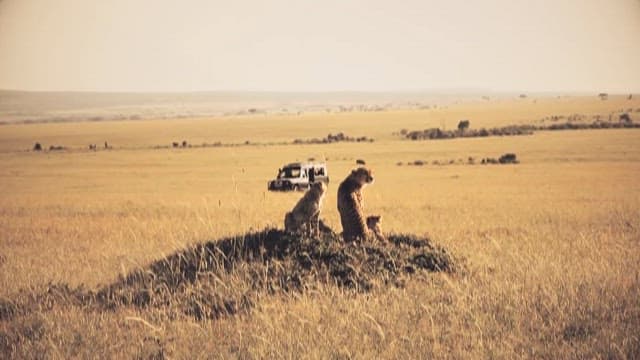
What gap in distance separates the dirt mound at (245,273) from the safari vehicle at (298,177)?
2181 cm

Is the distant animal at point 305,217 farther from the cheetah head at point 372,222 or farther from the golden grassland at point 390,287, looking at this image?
the golden grassland at point 390,287

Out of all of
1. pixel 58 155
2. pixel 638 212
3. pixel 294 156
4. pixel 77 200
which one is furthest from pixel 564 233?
pixel 58 155

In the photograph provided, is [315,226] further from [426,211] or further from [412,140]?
[412,140]

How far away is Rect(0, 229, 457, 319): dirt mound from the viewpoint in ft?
26.5

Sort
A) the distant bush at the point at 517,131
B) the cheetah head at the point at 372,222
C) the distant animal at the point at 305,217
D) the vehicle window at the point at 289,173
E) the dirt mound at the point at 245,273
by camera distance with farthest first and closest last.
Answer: the distant bush at the point at 517,131 → the vehicle window at the point at 289,173 → the cheetah head at the point at 372,222 → the distant animal at the point at 305,217 → the dirt mound at the point at 245,273

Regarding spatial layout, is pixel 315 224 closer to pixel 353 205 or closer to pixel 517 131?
pixel 353 205

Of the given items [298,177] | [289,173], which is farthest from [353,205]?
[298,177]

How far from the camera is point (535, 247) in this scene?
12906 millimetres

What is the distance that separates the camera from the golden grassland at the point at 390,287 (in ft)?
21.0

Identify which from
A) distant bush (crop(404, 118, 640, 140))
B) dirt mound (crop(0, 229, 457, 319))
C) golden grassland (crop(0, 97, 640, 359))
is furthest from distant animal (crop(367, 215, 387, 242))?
distant bush (crop(404, 118, 640, 140))

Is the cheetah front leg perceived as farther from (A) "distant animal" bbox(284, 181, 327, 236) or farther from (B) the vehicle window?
(B) the vehicle window

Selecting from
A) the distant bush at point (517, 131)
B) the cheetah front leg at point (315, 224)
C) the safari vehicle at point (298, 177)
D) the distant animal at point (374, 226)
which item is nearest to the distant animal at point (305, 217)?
the cheetah front leg at point (315, 224)

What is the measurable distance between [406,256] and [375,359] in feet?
12.1

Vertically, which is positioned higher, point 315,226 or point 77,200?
point 315,226
